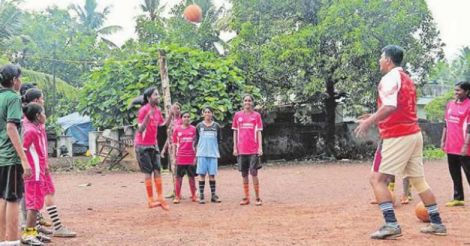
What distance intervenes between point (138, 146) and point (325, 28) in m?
11.1

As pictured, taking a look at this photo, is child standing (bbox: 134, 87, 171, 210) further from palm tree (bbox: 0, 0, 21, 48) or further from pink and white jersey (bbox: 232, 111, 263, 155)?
palm tree (bbox: 0, 0, 21, 48)

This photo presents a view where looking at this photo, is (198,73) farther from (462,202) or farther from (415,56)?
(462,202)

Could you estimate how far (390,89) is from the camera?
17.6 ft

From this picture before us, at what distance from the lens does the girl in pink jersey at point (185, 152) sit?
9.52 m

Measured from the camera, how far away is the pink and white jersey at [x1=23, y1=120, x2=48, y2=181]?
5633 mm

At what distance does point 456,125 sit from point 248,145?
10.8ft

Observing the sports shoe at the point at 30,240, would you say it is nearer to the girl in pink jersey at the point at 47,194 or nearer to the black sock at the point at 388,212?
the girl in pink jersey at the point at 47,194

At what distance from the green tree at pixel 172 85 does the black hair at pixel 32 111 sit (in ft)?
35.0

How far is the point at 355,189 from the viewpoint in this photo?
35.7 feet

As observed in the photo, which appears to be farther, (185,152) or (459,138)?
(185,152)

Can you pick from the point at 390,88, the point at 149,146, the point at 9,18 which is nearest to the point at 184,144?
the point at 149,146

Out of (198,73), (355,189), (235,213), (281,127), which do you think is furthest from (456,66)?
(235,213)

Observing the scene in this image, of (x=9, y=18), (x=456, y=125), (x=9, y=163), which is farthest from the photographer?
(x=9, y=18)

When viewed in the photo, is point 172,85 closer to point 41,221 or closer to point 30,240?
point 41,221
